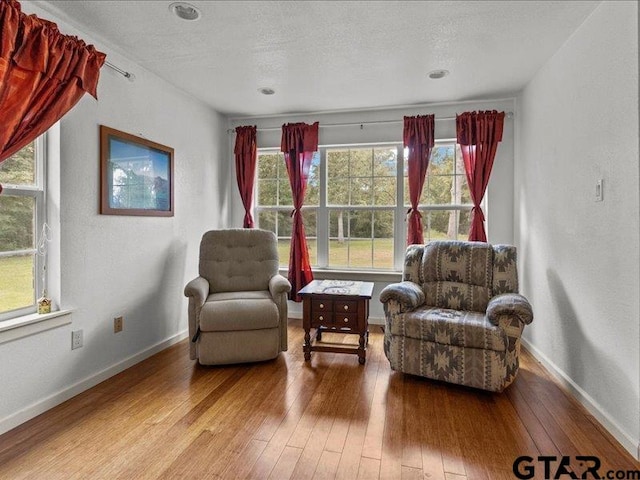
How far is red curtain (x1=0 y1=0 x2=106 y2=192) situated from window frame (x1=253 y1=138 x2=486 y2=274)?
2.29m

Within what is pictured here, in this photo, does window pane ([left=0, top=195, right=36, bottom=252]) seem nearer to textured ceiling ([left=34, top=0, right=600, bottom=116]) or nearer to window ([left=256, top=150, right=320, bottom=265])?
textured ceiling ([left=34, top=0, right=600, bottom=116])

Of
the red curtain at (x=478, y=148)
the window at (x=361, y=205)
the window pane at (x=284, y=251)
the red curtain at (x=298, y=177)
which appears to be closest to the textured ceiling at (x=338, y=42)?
the red curtain at (x=478, y=148)

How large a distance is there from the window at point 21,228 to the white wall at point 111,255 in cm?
11

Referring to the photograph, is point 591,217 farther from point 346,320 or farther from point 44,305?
point 44,305

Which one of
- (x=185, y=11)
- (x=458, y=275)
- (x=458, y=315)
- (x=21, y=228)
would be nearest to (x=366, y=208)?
(x=458, y=275)

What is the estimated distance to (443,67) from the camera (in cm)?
285

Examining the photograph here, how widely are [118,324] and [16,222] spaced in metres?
1.00

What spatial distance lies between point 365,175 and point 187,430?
2.98 metres

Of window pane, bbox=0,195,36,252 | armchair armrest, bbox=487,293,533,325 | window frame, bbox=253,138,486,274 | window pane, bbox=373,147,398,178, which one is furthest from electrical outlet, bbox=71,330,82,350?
window pane, bbox=373,147,398,178

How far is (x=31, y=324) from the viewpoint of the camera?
2035 millimetres

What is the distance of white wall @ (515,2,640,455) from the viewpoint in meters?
1.80

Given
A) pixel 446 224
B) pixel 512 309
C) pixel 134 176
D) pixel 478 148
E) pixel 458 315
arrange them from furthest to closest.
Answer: pixel 446 224 < pixel 478 148 < pixel 134 176 < pixel 458 315 < pixel 512 309

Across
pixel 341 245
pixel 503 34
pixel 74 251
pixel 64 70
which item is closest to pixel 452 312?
pixel 341 245

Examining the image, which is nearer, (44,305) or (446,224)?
(44,305)
